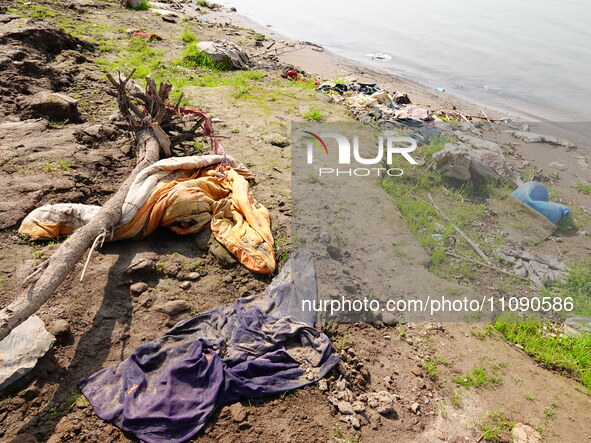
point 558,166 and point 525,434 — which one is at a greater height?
point 558,166

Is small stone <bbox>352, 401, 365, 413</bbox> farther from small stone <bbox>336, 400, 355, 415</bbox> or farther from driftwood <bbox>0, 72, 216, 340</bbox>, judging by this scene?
driftwood <bbox>0, 72, 216, 340</bbox>

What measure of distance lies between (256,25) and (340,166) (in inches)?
489

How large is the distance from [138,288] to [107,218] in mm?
798

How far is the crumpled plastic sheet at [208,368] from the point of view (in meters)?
2.72

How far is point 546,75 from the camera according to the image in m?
11.8

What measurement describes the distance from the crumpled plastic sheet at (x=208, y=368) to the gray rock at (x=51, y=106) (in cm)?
463

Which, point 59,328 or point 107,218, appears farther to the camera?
point 107,218

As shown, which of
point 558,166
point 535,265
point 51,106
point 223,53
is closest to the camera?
point 535,265

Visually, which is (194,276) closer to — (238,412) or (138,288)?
(138,288)

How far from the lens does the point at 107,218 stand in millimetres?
3936

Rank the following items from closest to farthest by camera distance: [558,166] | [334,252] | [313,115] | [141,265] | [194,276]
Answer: [141,265]
[194,276]
[334,252]
[558,166]
[313,115]

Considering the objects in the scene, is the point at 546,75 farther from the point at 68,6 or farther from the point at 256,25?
the point at 68,6

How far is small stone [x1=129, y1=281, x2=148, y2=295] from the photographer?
3.75 m

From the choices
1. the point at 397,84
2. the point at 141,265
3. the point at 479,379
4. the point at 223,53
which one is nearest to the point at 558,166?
the point at 397,84
